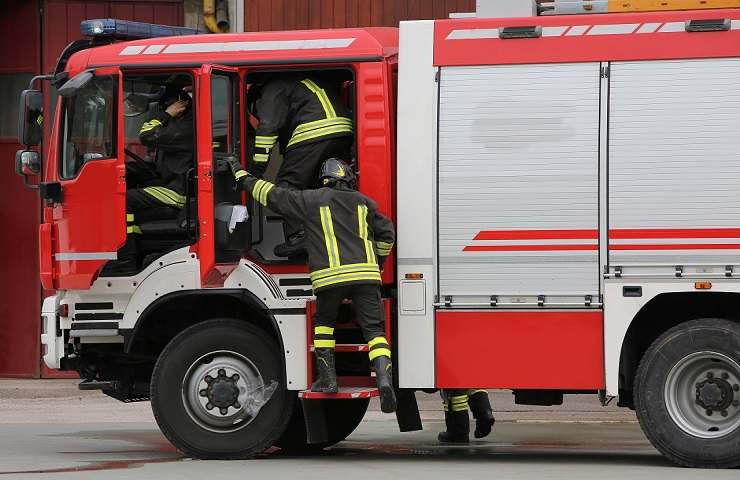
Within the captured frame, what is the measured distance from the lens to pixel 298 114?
34.9 feet

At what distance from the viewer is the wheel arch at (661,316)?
10117 mm

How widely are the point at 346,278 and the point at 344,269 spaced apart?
0.06 metres

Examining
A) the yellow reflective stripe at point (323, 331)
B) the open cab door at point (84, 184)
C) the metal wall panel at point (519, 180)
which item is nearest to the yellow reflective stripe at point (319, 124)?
the metal wall panel at point (519, 180)

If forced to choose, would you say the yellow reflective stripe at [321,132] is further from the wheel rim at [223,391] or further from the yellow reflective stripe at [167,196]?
the wheel rim at [223,391]

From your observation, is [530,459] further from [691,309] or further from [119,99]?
[119,99]

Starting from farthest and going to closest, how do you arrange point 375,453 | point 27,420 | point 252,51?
1. point 27,420
2. point 375,453
3. point 252,51

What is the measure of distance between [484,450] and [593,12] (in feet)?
11.0

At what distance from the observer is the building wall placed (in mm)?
16734

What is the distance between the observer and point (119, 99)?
10797mm

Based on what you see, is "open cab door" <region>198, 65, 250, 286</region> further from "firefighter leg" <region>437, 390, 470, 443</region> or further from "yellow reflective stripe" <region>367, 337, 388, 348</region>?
"firefighter leg" <region>437, 390, 470, 443</region>

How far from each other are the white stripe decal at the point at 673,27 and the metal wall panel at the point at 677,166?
0.21 meters

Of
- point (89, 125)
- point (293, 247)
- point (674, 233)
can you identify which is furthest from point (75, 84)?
point (674, 233)

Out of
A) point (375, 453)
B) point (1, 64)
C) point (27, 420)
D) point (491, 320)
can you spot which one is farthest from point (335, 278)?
point (1, 64)

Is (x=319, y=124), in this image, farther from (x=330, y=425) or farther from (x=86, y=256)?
(x=330, y=425)
